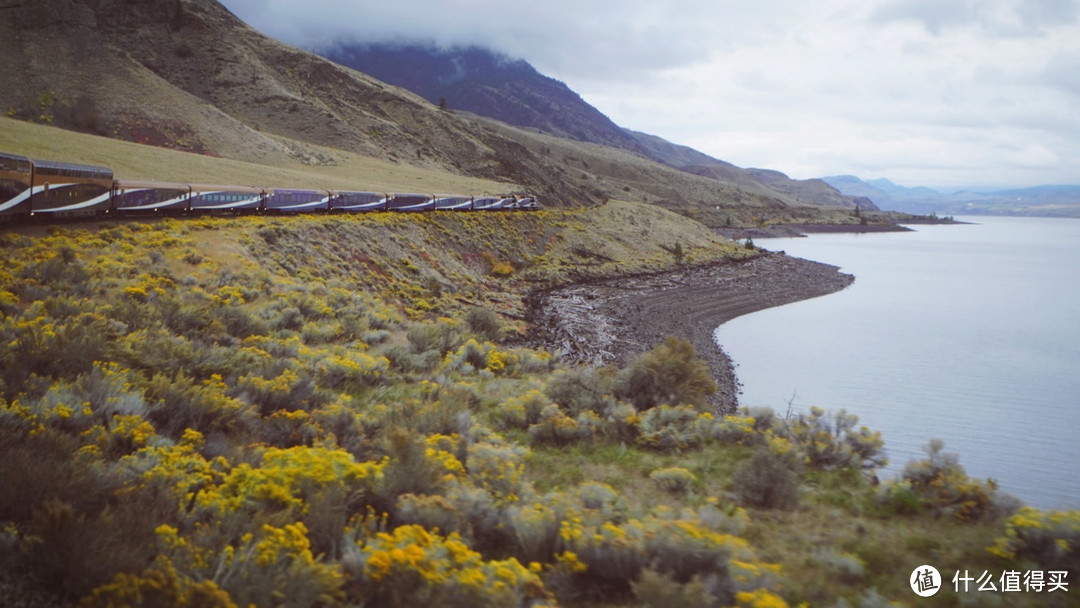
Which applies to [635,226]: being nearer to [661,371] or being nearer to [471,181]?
[471,181]

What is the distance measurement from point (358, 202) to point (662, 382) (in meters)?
26.1

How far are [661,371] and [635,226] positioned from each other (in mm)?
47475

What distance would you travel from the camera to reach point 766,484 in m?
6.10

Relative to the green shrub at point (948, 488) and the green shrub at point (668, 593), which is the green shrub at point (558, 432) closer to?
the green shrub at point (948, 488)

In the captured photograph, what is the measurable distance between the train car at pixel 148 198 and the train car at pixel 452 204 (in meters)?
17.4

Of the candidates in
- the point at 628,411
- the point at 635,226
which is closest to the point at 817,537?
the point at 628,411

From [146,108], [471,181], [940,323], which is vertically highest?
[146,108]

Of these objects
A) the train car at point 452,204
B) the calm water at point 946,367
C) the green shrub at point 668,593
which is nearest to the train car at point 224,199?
the train car at point 452,204

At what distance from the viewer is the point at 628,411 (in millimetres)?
8617

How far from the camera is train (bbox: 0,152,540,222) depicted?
50.5 ft

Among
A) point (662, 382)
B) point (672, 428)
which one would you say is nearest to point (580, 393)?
point (662, 382)

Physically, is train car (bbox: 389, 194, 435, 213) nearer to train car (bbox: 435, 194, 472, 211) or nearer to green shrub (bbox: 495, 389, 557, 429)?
train car (bbox: 435, 194, 472, 211)

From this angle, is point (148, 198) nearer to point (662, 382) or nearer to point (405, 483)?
point (662, 382)

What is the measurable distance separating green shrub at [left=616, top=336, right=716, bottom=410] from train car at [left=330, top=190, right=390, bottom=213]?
2406 centimetres
